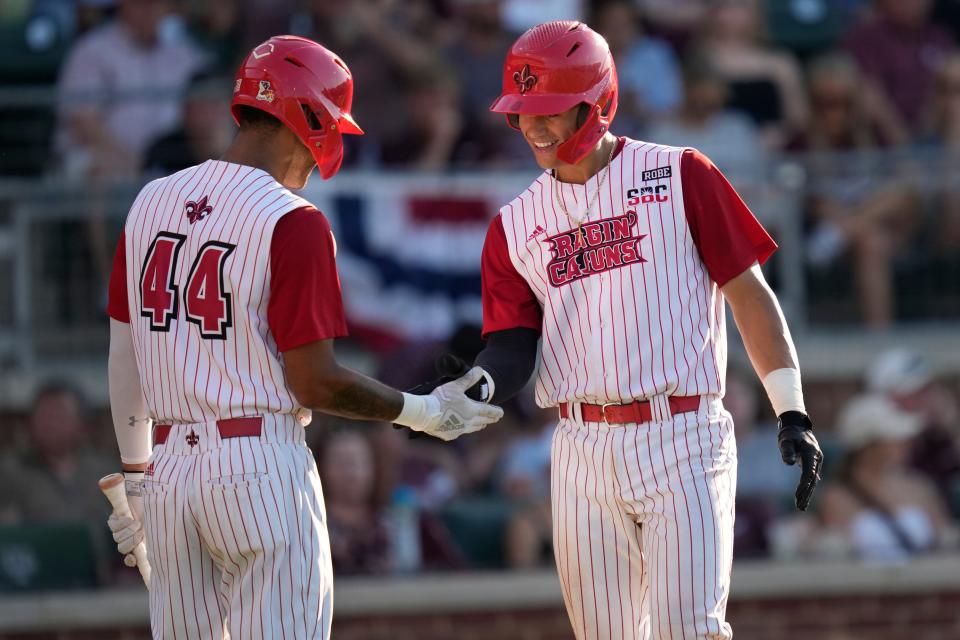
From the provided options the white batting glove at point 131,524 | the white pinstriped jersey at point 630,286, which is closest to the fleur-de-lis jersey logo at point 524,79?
the white pinstriped jersey at point 630,286

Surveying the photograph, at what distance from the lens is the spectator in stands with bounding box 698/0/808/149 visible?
9562 millimetres

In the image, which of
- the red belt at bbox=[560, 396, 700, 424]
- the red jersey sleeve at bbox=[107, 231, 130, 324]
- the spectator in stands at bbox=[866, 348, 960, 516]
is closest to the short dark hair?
the red jersey sleeve at bbox=[107, 231, 130, 324]

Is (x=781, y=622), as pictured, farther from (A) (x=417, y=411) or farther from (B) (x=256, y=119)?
(B) (x=256, y=119)

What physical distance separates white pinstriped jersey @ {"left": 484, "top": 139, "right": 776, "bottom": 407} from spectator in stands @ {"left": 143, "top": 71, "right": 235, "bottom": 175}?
4123 millimetres

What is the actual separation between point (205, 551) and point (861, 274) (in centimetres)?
548

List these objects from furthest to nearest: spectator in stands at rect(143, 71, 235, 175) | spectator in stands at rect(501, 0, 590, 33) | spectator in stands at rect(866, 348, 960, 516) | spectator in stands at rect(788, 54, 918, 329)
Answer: spectator in stands at rect(501, 0, 590, 33)
spectator in stands at rect(788, 54, 918, 329)
spectator in stands at rect(143, 71, 235, 175)
spectator in stands at rect(866, 348, 960, 516)

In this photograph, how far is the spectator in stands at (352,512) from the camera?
24.7 feet

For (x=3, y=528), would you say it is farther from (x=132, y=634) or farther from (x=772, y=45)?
(x=772, y=45)

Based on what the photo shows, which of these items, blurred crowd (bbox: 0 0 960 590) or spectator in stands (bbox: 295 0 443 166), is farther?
spectator in stands (bbox: 295 0 443 166)

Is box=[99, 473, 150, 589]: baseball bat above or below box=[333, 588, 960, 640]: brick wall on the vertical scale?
above

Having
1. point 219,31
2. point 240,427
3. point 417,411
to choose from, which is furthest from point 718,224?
point 219,31

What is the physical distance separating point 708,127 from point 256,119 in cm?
527

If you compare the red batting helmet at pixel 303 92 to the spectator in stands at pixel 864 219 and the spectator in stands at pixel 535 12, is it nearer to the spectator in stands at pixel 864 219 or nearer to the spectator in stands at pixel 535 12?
the spectator in stands at pixel 864 219

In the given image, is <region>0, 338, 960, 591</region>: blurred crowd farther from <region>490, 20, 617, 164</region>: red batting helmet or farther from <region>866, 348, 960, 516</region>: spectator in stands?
<region>490, 20, 617, 164</region>: red batting helmet
